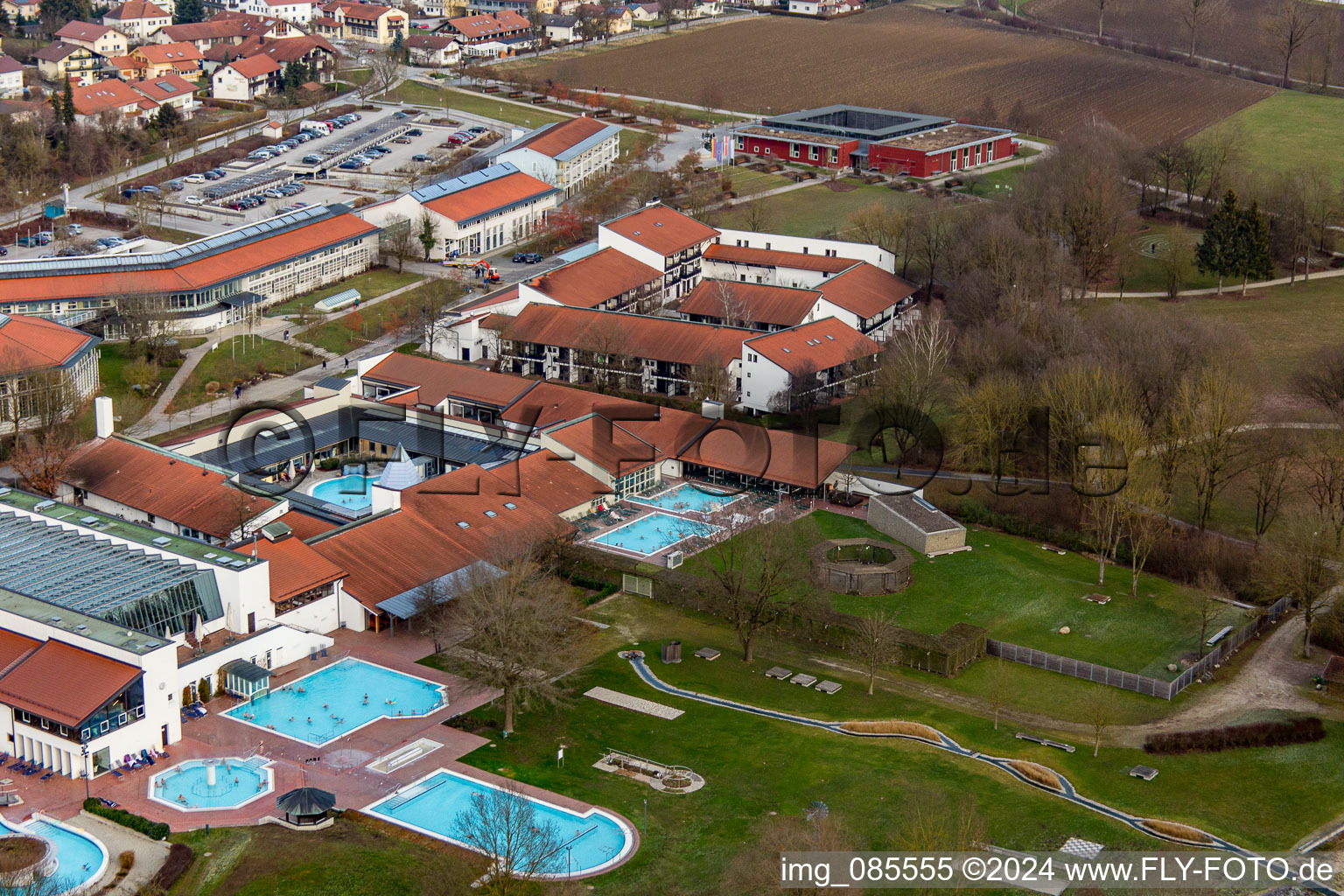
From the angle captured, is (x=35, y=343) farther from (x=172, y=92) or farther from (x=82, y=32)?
(x=82, y=32)

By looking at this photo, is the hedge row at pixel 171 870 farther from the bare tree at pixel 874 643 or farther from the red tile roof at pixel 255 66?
the red tile roof at pixel 255 66

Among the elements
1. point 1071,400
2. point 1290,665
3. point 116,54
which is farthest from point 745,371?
point 116,54

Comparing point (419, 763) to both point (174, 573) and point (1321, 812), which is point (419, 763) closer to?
point (174, 573)

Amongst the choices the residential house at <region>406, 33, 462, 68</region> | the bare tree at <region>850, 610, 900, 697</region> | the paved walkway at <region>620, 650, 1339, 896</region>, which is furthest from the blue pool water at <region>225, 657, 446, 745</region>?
the residential house at <region>406, 33, 462, 68</region>

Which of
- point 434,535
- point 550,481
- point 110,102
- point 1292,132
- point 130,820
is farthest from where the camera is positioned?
point 110,102

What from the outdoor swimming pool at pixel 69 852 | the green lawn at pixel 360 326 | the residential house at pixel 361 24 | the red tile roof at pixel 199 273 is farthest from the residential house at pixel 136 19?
the outdoor swimming pool at pixel 69 852

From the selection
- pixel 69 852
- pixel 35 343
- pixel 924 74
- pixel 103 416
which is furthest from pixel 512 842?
pixel 924 74
